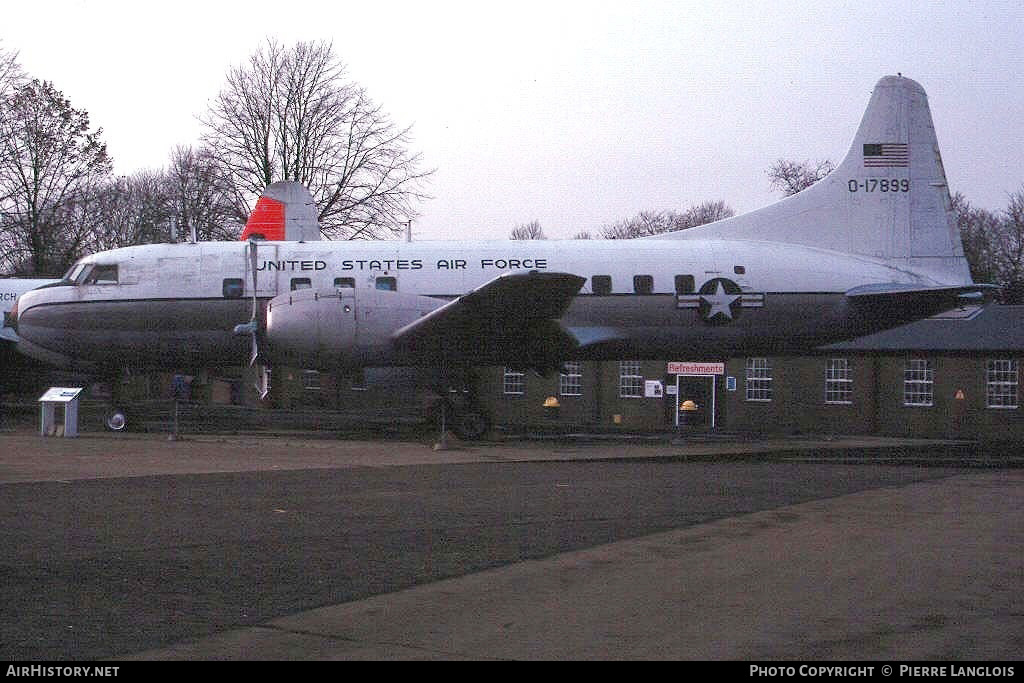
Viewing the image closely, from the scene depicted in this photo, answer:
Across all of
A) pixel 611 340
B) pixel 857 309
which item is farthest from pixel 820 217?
pixel 611 340

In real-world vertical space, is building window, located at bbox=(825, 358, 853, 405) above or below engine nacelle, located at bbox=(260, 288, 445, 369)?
below

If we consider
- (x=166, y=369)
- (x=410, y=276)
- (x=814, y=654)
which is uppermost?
(x=410, y=276)

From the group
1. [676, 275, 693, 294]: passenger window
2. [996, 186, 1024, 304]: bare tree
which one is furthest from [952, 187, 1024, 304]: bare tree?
[676, 275, 693, 294]: passenger window

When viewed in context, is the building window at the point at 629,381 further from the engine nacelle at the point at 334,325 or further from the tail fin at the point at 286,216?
the engine nacelle at the point at 334,325

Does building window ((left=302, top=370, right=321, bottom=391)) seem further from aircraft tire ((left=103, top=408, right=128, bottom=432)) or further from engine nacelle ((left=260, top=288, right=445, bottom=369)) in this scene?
engine nacelle ((left=260, top=288, right=445, bottom=369))

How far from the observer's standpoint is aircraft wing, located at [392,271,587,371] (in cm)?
1931

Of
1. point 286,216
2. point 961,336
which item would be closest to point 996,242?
point 961,336

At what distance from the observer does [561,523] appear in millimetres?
10906

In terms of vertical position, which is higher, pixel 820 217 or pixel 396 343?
pixel 820 217

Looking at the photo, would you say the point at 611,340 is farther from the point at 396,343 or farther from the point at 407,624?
the point at 407,624

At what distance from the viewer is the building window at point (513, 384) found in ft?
137

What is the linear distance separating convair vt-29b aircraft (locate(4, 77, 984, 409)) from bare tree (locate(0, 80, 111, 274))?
72.0 ft
